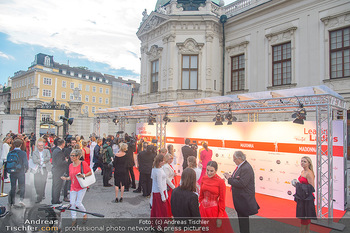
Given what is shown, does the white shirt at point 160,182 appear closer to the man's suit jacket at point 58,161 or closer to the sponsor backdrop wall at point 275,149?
the man's suit jacket at point 58,161

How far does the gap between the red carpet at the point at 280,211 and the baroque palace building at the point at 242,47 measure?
334 inches

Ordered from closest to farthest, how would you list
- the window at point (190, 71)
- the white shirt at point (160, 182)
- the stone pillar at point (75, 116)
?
the white shirt at point (160, 182)
the window at point (190, 71)
the stone pillar at point (75, 116)

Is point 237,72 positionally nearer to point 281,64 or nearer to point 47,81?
point 281,64

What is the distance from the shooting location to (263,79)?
15977 mm

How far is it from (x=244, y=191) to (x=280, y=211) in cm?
335

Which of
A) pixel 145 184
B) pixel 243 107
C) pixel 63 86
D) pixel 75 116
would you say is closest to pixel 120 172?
pixel 145 184

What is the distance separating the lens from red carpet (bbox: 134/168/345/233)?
18.9 feet

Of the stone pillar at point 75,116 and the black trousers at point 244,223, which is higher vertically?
the stone pillar at point 75,116

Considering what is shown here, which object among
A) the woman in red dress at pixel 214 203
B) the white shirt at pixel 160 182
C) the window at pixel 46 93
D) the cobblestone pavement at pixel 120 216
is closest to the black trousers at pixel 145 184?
the cobblestone pavement at pixel 120 216

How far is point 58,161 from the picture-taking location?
645 centimetres

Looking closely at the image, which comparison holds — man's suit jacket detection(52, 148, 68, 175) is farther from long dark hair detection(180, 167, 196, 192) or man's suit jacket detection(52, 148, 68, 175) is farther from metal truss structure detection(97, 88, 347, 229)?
metal truss structure detection(97, 88, 347, 229)

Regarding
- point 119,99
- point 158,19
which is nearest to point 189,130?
point 158,19

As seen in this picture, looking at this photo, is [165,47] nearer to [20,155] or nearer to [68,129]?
[68,129]

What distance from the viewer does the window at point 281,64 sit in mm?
15047
